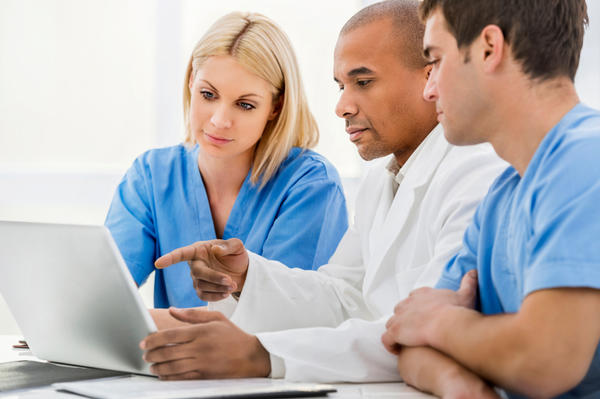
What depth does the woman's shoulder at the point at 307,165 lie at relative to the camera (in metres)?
1.98

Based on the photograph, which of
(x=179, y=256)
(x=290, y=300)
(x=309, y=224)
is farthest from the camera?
(x=309, y=224)

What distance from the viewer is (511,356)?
77 cm

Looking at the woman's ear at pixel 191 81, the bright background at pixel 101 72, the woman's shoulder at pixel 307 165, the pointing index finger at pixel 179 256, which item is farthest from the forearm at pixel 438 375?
the bright background at pixel 101 72

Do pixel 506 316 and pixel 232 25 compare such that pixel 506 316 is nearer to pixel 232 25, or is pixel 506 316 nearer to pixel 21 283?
pixel 21 283

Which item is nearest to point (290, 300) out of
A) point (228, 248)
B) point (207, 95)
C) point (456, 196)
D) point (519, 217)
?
point (228, 248)

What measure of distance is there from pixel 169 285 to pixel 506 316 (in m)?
1.33

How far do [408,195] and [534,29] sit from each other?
0.50m

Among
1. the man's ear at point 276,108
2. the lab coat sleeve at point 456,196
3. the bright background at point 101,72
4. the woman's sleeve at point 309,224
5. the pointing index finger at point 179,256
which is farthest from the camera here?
the bright background at point 101,72

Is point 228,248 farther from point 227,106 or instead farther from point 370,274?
point 227,106

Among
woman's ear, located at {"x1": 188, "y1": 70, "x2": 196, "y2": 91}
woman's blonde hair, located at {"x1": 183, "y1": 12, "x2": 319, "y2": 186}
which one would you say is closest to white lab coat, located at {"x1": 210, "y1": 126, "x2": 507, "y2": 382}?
woman's blonde hair, located at {"x1": 183, "y1": 12, "x2": 319, "y2": 186}

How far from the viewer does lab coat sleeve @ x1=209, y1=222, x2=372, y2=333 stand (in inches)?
55.9

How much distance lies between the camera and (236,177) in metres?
2.07

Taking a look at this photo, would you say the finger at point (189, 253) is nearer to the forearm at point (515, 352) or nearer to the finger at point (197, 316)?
the finger at point (197, 316)

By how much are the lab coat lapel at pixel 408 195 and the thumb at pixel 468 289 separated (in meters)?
0.34
